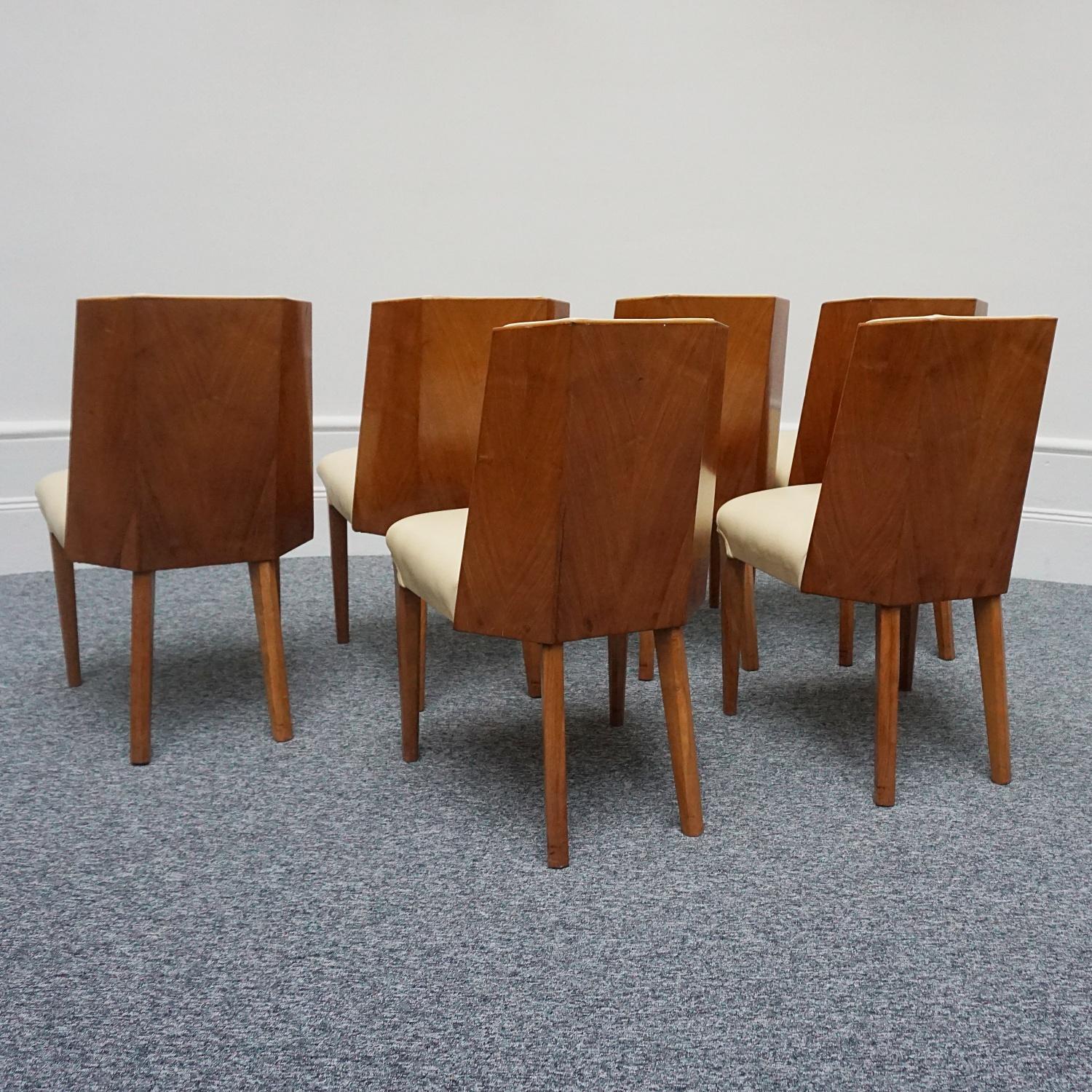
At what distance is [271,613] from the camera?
2021 millimetres

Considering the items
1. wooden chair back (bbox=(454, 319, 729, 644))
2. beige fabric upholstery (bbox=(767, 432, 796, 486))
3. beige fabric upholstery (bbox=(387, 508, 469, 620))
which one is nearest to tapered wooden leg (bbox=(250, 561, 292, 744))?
beige fabric upholstery (bbox=(387, 508, 469, 620))

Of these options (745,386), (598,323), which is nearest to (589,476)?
(598,323)

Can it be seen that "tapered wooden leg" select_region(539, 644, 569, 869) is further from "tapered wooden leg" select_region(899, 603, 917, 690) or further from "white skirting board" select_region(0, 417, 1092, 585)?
"white skirting board" select_region(0, 417, 1092, 585)

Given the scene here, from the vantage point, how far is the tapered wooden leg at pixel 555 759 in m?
1.56

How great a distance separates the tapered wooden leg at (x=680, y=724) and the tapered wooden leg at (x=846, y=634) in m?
0.87

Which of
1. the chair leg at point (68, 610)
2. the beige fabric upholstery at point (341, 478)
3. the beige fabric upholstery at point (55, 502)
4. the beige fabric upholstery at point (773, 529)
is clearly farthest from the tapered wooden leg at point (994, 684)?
the chair leg at point (68, 610)

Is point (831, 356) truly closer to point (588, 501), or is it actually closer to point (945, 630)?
point (945, 630)

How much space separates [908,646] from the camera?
86.6 inches

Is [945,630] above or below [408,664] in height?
below

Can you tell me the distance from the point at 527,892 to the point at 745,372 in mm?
1235

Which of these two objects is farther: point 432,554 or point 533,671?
point 533,671

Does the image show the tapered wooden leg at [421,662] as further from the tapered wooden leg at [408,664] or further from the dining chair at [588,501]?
the dining chair at [588,501]

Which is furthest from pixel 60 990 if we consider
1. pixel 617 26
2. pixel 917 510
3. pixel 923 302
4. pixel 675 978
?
pixel 617 26

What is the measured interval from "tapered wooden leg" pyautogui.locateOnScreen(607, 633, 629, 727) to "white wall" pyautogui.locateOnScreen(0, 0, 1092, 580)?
5.68 ft
